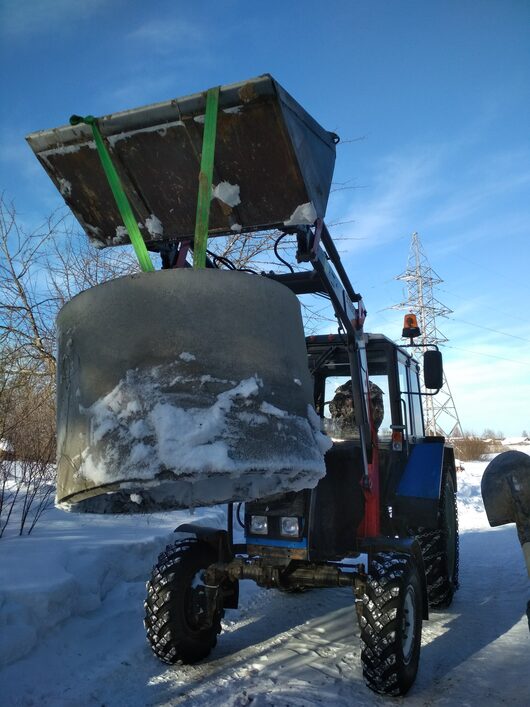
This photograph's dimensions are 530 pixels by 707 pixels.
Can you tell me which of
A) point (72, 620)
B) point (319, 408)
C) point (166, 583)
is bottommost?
point (72, 620)

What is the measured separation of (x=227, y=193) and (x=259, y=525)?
8.30 feet

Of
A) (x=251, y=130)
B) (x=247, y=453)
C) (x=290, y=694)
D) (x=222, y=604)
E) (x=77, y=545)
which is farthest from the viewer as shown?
(x=77, y=545)

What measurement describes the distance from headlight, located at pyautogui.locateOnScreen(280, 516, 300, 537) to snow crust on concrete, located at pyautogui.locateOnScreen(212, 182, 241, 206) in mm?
2363

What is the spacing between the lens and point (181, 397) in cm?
178

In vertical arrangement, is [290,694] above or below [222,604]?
below

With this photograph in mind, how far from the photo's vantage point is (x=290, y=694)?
3.40 meters

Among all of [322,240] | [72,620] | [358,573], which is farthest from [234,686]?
[322,240]

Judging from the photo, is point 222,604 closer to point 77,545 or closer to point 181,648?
point 181,648

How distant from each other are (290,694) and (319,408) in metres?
2.41

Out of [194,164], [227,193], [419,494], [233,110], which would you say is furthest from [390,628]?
Result: [233,110]

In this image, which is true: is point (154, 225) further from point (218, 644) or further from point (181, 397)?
point (218, 644)

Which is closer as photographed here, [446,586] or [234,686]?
[234,686]

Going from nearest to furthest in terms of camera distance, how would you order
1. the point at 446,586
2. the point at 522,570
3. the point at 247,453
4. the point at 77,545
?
the point at 247,453
the point at 446,586
the point at 77,545
the point at 522,570

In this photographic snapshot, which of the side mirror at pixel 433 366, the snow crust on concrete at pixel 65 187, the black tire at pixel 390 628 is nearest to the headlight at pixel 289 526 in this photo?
the black tire at pixel 390 628
